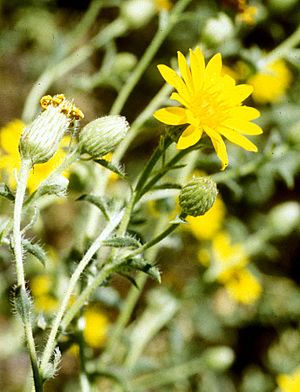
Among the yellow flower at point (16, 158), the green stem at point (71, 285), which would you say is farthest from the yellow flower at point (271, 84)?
the green stem at point (71, 285)

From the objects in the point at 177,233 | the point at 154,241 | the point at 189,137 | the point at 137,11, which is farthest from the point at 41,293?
the point at 189,137

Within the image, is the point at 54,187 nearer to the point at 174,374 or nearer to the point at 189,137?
the point at 189,137

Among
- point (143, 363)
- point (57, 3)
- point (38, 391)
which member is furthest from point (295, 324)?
point (38, 391)

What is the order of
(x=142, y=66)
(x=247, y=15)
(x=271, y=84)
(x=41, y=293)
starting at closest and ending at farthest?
(x=142, y=66)
(x=247, y=15)
(x=41, y=293)
(x=271, y=84)

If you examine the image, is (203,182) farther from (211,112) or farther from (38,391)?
(38,391)

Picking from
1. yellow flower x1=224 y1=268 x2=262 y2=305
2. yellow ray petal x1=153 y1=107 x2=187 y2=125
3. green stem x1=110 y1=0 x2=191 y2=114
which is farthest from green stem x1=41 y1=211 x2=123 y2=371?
yellow flower x1=224 y1=268 x2=262 y2=305
